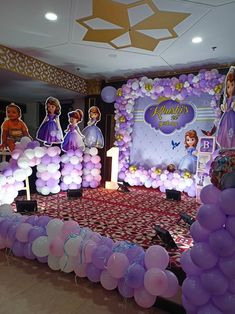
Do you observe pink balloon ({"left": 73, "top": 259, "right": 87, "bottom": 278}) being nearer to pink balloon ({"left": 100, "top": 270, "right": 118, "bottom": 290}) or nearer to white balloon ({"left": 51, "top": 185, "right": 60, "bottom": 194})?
pink balloon ({"left": 100, "top": 270, "right": 118, "bottom": 290})

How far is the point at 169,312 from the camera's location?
2012 millimetres

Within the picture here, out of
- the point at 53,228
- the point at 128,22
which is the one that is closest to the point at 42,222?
the point at 53,228

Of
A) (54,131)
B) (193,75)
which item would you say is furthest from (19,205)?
(193,75)

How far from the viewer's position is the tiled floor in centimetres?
197

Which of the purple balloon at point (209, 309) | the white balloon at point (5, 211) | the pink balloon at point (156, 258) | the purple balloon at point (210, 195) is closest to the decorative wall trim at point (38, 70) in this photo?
the white balloon at point (5, 211)

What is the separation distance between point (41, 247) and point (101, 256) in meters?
0.69

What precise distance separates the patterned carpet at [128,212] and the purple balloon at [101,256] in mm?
745

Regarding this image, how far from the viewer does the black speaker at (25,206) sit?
4.18 meters

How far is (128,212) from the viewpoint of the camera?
452cm

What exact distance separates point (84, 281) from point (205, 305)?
44.5 inches

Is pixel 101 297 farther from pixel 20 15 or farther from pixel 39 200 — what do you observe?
pixel 20 15

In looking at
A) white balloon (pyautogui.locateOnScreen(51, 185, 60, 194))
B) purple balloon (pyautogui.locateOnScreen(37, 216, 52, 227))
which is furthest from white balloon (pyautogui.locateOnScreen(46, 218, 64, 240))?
white balloon (pyautogui.locateOnScreen(51, 185, 60, 194))

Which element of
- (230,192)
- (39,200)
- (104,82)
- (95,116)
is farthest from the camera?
(104,82)

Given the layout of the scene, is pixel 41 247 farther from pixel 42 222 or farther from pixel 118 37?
pixel 118 37
